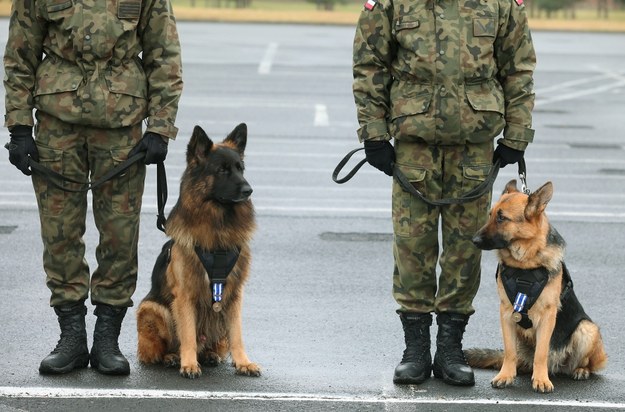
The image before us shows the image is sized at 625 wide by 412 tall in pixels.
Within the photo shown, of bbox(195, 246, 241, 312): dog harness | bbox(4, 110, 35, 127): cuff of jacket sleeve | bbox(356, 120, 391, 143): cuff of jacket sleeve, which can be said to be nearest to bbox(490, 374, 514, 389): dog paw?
bbox(356, 120, 391, 143): cuff of jacket sleeve

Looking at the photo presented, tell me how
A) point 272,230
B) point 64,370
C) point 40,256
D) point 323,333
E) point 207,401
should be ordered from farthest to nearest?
point 272,230
point 40,256
point 323,333
point 64,370
point 207,401

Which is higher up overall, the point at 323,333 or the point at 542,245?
the point at 542,245

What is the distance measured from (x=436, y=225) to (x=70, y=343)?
6.65ft

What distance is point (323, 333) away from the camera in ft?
24.2

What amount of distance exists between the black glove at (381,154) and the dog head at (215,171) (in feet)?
2.11

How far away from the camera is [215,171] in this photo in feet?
20.5

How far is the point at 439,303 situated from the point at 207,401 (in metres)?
1.36

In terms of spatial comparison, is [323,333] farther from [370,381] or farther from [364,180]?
[364,180]

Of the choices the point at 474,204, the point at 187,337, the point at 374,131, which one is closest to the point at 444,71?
the point at 374,131

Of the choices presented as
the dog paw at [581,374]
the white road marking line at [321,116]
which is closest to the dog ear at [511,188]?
the dog paw at [581,374]

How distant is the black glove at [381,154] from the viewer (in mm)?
6230

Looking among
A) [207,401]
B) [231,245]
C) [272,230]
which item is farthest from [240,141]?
[272,230]

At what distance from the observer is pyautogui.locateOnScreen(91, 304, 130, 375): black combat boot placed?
6332 millimetres

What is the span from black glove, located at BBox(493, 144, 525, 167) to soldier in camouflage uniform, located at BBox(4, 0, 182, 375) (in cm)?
170
